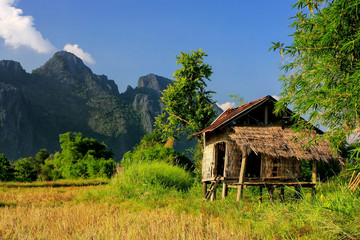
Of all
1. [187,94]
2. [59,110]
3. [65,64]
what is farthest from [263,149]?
[65,64]

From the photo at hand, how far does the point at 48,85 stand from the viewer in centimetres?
14538

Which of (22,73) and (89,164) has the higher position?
(22,73)

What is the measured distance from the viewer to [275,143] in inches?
535

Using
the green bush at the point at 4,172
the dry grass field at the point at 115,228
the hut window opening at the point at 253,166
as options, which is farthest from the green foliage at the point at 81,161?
the dry grass field at the point at 115,228

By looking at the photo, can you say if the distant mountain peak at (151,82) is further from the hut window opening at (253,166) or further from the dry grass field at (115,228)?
the dry grass field at (115,228)

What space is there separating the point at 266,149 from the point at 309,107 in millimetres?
5869

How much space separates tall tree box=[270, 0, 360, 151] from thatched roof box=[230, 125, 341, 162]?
4693mm

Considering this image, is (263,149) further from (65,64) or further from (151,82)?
(151,82)

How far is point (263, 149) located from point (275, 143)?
0.84m

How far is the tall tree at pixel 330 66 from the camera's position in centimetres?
697

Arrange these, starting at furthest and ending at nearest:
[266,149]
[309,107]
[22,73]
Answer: [22,73] → [266,149] → [309,107]

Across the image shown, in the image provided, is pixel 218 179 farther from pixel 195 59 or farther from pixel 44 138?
pixel 44 138

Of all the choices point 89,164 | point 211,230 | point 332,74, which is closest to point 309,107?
point 332,74

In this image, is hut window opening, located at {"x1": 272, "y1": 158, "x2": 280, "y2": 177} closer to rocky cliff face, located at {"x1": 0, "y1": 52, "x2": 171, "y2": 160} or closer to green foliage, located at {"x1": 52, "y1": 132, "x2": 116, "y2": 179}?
green foliage, located at {"x1": 52, "y1": 132, "x2": 116, "y2": 179}
